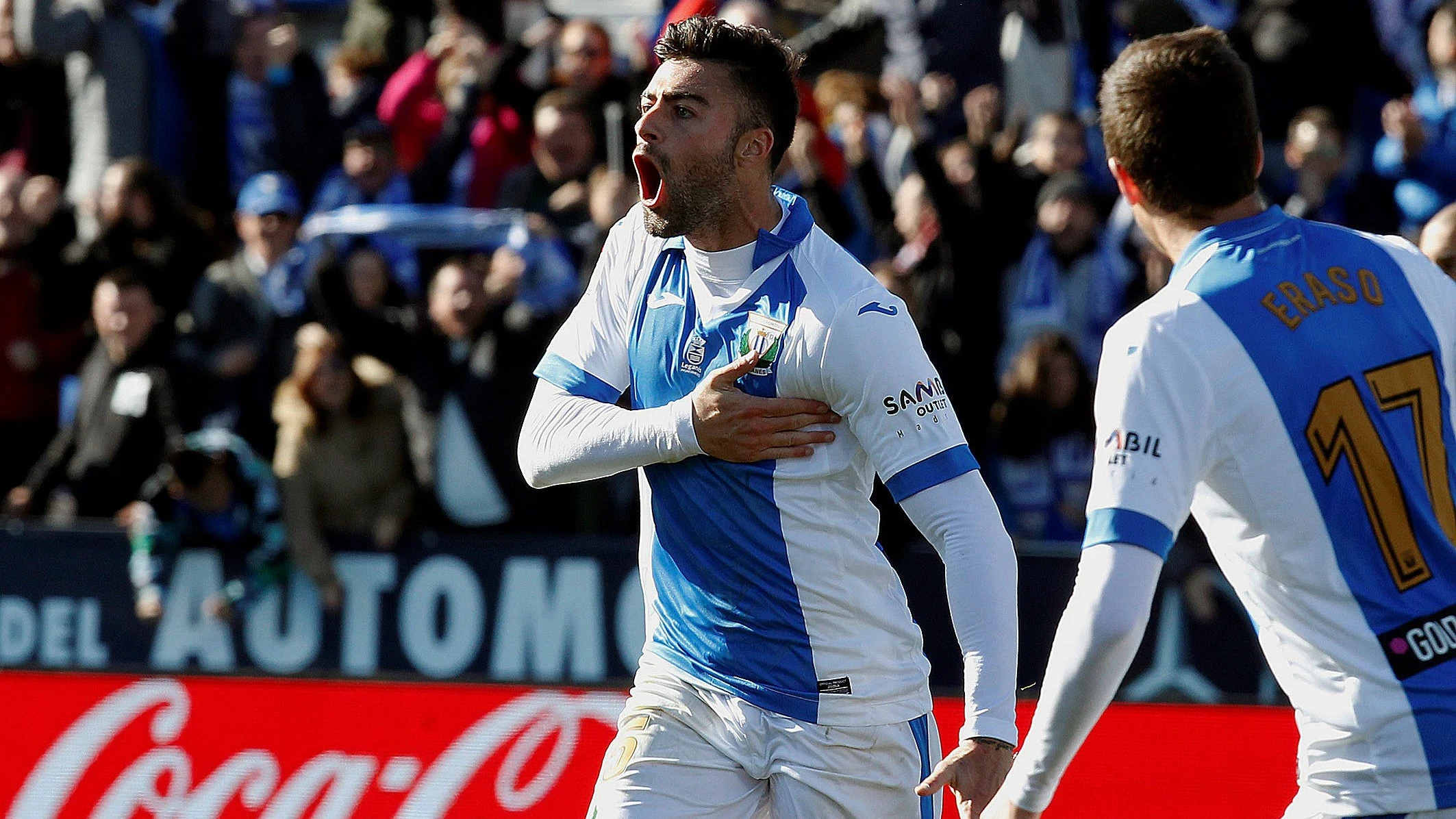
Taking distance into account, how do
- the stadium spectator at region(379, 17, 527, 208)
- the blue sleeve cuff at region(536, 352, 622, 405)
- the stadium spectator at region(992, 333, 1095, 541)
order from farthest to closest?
the stadium spectator at region(379, 17, 527, 208)
the stadium spectator at region(992, 333, 1095, 541)
the blue sleeve cuff at region(536, 352, 622, 405)

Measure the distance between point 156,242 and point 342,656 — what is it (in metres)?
2.61

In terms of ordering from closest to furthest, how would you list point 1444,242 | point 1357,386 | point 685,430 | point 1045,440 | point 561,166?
point 1357,386, point 685,430, point 1444,242, point 1045,440, point 561,166

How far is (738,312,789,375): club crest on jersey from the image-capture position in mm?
3920

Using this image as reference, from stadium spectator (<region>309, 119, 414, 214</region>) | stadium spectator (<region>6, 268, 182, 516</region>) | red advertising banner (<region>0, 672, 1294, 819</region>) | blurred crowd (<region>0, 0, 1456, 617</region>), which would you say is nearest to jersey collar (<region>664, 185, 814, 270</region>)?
red advertising banner (<region>0, 672, 1294, 819</region>)

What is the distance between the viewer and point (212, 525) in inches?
304

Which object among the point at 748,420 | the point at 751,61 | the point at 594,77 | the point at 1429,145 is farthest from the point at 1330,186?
the point at 748,420

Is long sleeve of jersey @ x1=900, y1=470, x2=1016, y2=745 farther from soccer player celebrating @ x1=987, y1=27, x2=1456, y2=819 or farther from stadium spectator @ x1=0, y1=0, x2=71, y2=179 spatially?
stadium spectator @ x1=0, y1=0, x2=71, y2=179

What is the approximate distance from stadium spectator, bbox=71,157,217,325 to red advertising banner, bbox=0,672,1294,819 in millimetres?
2989

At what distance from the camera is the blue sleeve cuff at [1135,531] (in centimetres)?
305

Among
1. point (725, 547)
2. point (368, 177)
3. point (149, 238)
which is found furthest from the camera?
point (368, 177)

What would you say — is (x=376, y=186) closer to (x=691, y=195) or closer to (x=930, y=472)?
(x=691, y=195)

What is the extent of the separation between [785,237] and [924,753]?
4.06 ft

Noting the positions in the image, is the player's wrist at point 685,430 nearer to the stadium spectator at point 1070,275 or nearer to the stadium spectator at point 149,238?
the stadium spectator at point 1070,275

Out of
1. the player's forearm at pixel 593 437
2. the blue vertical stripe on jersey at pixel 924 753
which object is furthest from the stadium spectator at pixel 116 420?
the blue vertical stripe on jersey at pixel 924 753
